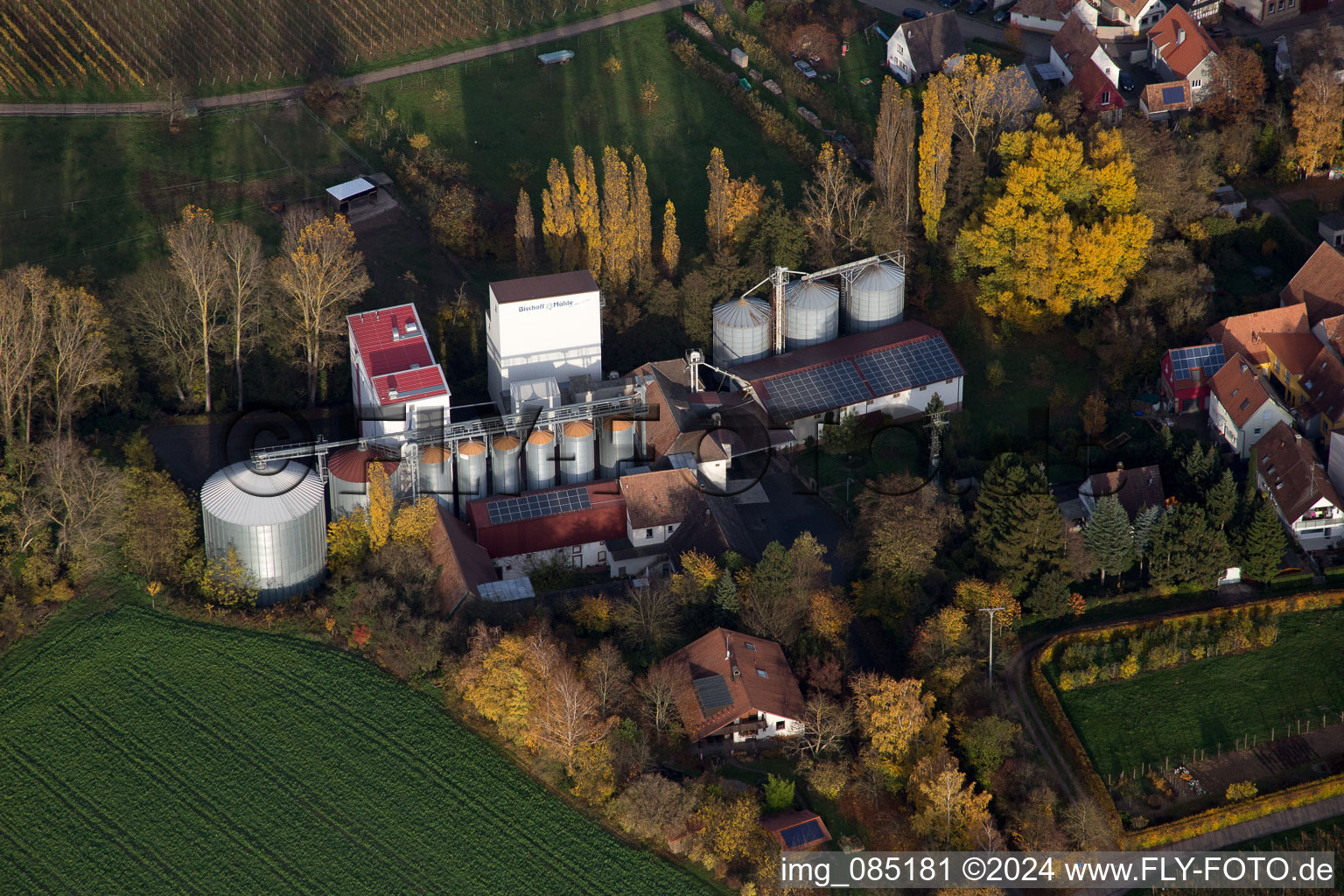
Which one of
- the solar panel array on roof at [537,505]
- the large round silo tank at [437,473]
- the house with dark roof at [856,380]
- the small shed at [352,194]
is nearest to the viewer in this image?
the solar panel array on roof at [537,505]

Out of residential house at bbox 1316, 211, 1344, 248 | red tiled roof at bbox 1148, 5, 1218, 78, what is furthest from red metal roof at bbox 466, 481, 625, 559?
red tiled roof at bbox 1148, 5, 1218, 78

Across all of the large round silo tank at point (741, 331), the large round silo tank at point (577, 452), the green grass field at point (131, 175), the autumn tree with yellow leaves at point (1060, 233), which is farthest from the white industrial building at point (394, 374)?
the autumn tree with yellow leaves at point (1060, 233)

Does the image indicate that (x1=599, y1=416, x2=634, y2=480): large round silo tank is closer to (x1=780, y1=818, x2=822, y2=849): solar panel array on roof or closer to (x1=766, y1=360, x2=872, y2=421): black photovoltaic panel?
(x1=766, y1=360, x2=872, y2=421): black photovoltaic panel

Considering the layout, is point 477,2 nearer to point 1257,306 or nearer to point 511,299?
point 511,299

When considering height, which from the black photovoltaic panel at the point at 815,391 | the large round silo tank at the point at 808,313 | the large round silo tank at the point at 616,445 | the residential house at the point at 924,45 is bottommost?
the large round silo tank at the point at 616,445

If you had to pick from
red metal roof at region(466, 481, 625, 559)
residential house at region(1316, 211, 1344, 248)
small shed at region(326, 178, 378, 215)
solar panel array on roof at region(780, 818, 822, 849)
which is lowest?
solar panel array on roof at region(780, 818, 822, 849)

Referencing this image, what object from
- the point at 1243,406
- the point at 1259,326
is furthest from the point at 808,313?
the point at 1259,326

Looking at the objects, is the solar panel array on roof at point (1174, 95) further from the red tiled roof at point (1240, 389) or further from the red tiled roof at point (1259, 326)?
the red tiled roof at point (1240, 389)
